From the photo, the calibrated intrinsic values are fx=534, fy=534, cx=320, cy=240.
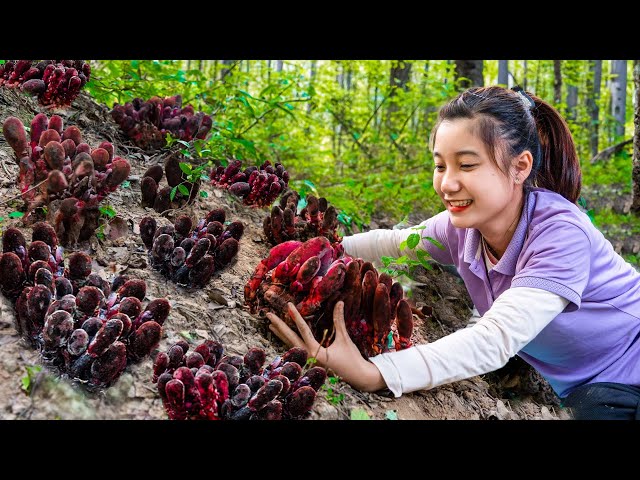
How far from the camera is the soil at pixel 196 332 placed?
6.41 feet

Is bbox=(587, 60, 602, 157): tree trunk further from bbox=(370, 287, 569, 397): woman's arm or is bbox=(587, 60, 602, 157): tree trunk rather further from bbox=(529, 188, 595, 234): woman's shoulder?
bbox=(370, 287, 569, 397): woman's arm

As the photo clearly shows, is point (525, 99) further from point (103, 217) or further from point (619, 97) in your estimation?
point (619, 97)

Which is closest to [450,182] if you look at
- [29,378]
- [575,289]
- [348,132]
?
[575,289]

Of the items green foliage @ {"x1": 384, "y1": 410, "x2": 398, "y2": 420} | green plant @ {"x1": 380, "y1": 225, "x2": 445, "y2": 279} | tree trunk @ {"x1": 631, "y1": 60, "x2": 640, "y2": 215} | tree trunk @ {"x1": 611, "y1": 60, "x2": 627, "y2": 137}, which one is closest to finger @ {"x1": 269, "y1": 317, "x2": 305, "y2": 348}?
green foliage @ {"x1": 384, "y1": 410, "x2": 398, "y2": 420}

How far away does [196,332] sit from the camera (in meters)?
2.57

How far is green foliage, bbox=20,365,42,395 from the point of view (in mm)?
1890

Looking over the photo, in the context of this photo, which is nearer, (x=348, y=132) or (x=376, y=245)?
(x=376, y=245)

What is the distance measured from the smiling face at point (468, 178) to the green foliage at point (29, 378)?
6.77 feet

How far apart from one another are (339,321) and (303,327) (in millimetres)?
174

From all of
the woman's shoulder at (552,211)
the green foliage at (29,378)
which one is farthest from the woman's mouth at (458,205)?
the green foliage at (29,378)

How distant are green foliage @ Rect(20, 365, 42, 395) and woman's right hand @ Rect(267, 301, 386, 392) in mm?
1080

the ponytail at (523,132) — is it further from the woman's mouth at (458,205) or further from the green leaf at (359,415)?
the green leaf at (359,415)

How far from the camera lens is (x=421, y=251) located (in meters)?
3.63

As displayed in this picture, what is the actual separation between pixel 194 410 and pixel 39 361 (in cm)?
64
